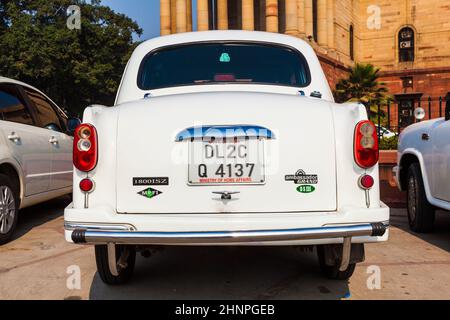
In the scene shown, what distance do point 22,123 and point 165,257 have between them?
9.55ft

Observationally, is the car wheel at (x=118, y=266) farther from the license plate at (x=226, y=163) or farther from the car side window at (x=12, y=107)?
the car side window at (x=12, y=107)

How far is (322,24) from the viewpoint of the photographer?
44875 millimetres

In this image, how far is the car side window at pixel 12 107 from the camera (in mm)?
5809

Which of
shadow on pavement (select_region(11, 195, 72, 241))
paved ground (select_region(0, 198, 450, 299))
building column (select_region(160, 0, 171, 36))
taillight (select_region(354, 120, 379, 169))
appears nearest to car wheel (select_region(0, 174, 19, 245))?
paved ground (select_region(0, 198, 450, 299))

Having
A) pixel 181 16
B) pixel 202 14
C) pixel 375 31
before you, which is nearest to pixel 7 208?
pixel 202 14

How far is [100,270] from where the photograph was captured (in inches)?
144

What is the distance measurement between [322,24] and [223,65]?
4357cm

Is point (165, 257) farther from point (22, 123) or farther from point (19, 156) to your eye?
point (22, 123)

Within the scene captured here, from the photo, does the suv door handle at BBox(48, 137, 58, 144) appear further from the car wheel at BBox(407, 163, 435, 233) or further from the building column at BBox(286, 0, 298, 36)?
the building column at BBox(286, 0, 298, 36)

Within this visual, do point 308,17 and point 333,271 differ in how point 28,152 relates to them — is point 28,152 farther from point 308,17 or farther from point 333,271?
point 308,17

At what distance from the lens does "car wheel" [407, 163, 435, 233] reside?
231 inches

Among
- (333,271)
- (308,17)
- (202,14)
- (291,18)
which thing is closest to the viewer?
(333,271)

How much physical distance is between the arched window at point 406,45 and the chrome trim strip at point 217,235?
5375 centimetres

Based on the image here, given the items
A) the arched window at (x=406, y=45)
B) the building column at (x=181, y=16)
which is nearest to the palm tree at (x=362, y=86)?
the building column at (x=181, y=16)
